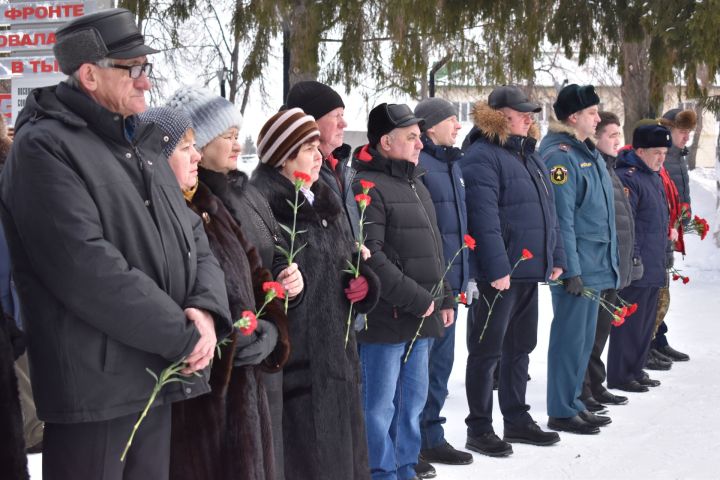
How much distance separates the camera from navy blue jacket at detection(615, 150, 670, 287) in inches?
325

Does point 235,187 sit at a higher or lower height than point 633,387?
higher

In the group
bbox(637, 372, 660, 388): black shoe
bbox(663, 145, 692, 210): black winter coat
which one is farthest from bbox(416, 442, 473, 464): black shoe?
bbox(663, 145, 692, 210): black winter coat

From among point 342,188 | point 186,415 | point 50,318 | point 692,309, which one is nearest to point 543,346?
point 692,309

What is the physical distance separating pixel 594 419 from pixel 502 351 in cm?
87

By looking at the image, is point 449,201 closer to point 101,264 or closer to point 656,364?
point 101,264

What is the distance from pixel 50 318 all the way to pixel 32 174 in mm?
386

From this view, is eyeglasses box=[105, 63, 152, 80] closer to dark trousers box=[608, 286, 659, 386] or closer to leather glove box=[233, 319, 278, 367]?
leather glove box=[233, 319, 278, 367]

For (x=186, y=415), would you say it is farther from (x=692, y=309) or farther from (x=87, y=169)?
(x=692, y=309)

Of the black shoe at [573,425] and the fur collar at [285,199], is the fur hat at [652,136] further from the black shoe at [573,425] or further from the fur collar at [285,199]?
the fur collar at [285,199]

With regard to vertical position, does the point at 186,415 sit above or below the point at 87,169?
below

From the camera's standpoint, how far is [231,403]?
3551 mm

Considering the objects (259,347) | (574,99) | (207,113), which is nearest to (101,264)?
(259,347)

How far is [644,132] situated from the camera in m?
8.32

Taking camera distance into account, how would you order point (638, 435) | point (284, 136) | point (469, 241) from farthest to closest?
point (638, 435) → point (469, 241) → point (284, 136)
